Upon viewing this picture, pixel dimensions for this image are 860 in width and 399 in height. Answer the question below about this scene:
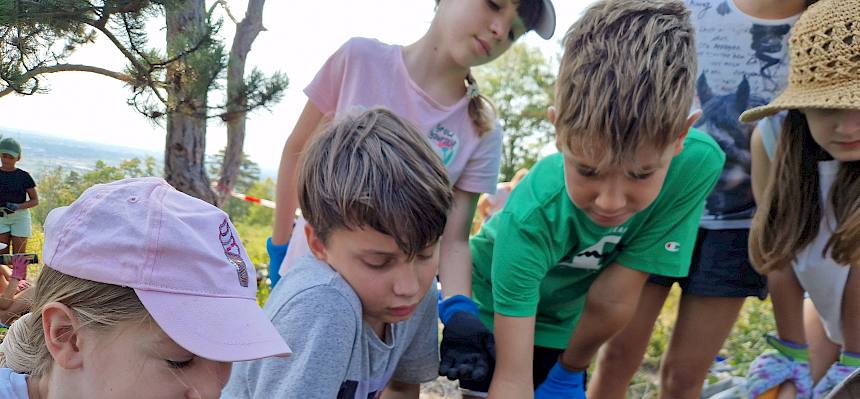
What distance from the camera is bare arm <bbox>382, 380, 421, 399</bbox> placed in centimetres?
193

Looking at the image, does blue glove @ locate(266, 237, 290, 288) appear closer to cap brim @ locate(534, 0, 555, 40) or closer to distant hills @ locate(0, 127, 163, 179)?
distant hills @ locate(0, 127, 163, 179)

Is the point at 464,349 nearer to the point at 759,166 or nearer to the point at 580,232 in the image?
the point at 580,232

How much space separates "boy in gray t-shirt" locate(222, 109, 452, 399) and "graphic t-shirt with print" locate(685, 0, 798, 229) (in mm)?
1037

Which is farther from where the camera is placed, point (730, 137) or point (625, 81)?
point (730, 137)

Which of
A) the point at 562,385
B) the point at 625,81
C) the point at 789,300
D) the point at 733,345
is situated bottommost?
the point at 733,345

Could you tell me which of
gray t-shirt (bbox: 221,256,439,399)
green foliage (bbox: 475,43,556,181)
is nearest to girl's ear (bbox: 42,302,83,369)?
gray t-shirt (bbox: 221,256,439,399)

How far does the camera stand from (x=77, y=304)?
1097 mm

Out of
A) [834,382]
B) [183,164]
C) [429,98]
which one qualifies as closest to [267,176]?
[183,164]

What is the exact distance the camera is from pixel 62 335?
1112 millimetres

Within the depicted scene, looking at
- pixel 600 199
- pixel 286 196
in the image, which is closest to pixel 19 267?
pixel 286 196

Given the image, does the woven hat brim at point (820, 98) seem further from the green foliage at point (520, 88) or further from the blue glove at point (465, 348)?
the green foliage at point (520, 88)

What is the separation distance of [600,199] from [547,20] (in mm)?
632

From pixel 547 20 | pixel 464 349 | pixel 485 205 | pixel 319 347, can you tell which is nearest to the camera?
pixel 319 347

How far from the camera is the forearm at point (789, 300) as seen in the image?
2.24m
